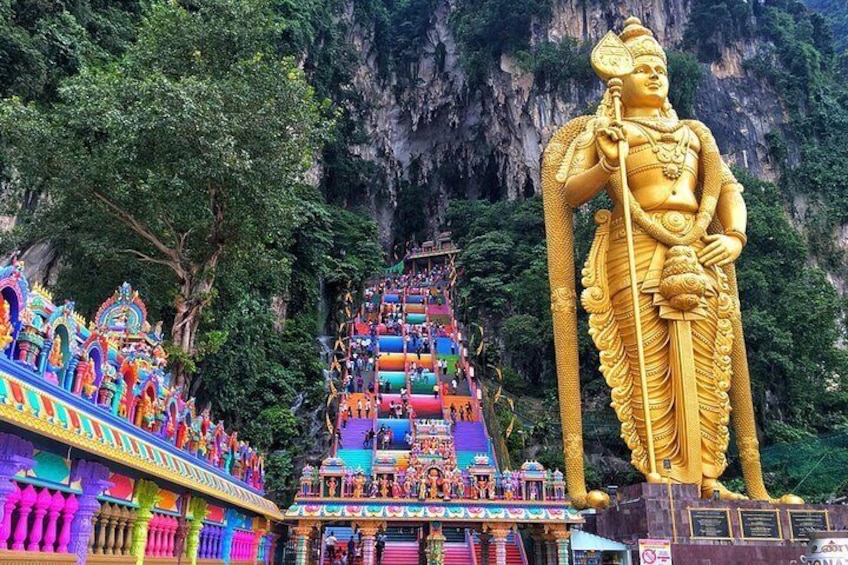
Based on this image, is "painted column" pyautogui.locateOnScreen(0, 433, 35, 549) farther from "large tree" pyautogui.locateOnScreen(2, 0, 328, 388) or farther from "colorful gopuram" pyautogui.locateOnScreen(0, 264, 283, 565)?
"large tree" pyautogui.locateOnScreen(2, 0, 328, 388)

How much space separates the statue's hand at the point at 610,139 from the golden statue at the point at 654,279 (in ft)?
0.04

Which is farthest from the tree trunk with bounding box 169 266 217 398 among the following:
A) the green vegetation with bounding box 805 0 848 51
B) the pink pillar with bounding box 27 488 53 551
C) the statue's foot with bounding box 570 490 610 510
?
the green vegetation with bounding box 805 0 848 51

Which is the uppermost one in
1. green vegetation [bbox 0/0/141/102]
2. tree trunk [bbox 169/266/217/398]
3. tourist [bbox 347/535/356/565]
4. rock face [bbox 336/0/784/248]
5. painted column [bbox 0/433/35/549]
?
rock face [bbox 336/0/784/248]

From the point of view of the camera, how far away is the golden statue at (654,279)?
7.75 metres

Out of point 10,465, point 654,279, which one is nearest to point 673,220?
point 654,279

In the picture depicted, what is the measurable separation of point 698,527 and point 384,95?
1324 inches

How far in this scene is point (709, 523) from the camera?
6891 mm

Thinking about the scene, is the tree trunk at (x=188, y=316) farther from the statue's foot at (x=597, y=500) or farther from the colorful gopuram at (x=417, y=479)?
the statue's foot at (x=597, y=500)

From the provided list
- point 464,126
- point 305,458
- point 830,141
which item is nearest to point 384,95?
point 464,126

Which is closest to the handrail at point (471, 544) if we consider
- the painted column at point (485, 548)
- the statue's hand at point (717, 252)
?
the painted column at point (485, 548)

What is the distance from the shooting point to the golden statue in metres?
7.75

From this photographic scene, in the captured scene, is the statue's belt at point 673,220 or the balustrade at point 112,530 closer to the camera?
the balustrade at point 112,530

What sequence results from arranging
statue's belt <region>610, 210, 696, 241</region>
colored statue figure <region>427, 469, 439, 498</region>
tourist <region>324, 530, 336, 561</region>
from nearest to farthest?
statue's belt <region>610, 210, 696, 241</region> < colored statue figure <region>427, 469, 439, 498</region> < tourist <region>324, 530, 336, 561</region>

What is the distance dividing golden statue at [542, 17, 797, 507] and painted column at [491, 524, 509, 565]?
1.20 m
